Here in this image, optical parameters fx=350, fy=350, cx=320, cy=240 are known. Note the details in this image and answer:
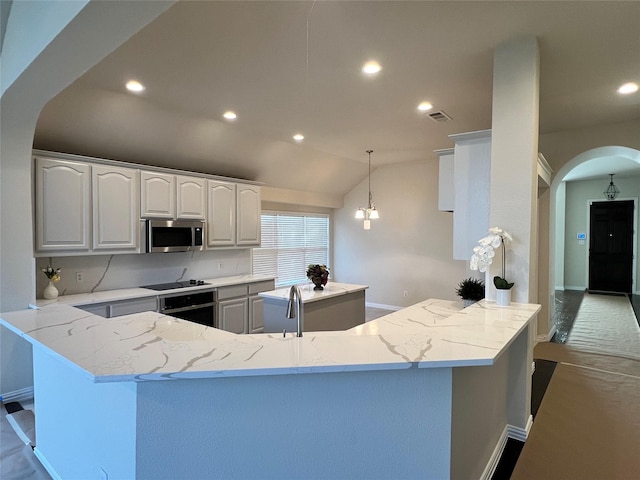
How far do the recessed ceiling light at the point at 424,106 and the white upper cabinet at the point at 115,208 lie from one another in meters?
3.21

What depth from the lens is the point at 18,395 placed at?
303 cm

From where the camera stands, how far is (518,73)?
238 centimetres

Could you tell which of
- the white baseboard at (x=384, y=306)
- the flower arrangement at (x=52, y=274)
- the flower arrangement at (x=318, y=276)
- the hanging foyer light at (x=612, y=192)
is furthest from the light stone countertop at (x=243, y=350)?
the hanging foyer light at (x=612, y=192)

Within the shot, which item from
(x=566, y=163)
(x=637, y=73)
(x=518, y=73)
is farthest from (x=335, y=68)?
(x=566, y=163)

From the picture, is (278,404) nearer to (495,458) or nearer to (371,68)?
(495,458)

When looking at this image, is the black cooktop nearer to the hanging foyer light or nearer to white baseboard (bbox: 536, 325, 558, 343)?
white baseboard (bbox: 536, 325, 558, 343)

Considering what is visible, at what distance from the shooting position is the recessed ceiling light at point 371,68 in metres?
2.68

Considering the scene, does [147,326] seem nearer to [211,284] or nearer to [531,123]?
[211,284]

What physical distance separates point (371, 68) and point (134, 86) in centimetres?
210

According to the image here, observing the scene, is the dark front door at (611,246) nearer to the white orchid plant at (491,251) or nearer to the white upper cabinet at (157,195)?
the white orchid plant at (491,251)

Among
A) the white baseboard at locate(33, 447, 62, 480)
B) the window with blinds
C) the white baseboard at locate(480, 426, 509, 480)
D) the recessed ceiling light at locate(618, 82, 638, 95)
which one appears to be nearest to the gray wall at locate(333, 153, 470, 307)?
the window with blinds

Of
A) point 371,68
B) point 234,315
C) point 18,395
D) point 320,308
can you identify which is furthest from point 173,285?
point 371,68

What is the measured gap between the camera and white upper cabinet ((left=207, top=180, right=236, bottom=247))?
4.78 m

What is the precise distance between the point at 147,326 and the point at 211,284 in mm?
2450
